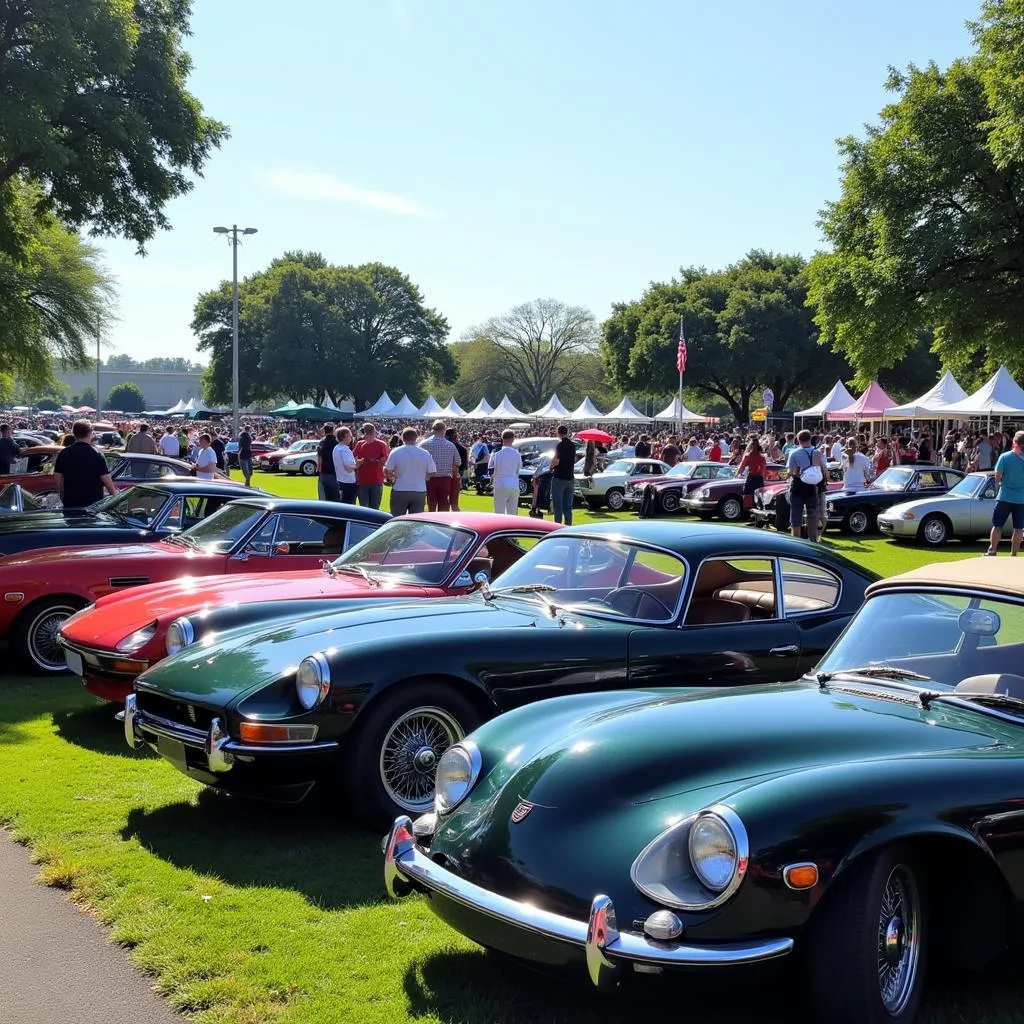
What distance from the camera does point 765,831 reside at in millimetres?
3068

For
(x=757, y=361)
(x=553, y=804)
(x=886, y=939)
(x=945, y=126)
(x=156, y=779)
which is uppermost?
(x=945, y=126)

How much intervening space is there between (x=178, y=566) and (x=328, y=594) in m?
2.44

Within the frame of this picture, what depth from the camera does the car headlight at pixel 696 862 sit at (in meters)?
3.01

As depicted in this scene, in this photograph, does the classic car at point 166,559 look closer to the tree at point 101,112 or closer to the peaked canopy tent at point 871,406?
the tree at point 101,112

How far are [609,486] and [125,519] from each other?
1963 centimetres

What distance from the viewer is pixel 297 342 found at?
82.6m

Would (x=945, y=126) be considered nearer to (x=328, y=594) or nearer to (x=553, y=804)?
(x=328, y=594)

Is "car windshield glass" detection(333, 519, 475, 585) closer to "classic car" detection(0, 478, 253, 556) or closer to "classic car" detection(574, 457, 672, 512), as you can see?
"classic car" detection(0, 478, 253, 556)

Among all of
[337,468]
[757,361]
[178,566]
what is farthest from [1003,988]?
[757,361]

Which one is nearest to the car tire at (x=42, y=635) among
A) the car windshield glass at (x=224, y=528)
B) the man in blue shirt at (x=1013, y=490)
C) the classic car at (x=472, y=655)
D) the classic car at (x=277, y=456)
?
the car windshield glass at (x=224, y=528)

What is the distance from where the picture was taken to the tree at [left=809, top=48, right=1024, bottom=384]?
28.2 metres

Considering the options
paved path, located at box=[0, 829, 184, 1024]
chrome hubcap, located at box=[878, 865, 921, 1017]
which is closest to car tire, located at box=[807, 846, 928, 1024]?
chrome hubcap, located at box=[878, 865, 921, 1017]

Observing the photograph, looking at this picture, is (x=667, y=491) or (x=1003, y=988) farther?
(x=667, y=491)

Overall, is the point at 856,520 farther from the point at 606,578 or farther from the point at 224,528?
the point at 606,578
